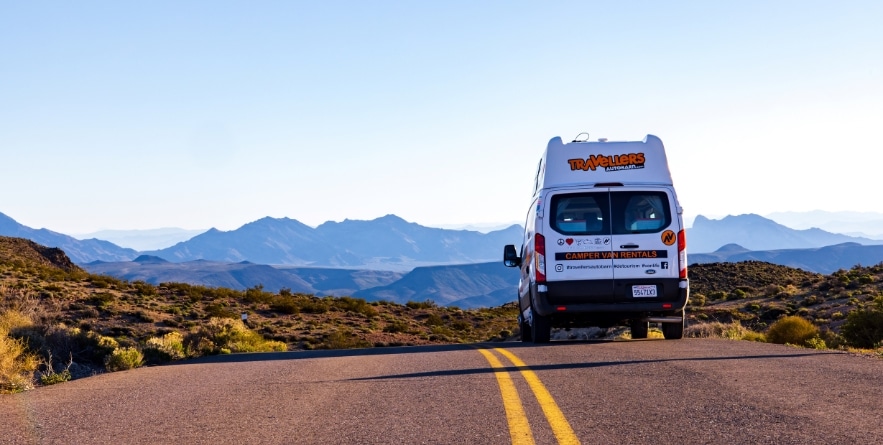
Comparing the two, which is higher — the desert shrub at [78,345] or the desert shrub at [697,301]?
the desert shrub at [78,345]

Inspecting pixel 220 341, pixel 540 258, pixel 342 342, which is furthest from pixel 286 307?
pixel 540 258

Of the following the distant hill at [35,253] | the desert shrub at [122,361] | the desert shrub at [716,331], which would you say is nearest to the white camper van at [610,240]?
the desert shrub at [716,331]

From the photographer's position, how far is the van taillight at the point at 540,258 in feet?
46.1

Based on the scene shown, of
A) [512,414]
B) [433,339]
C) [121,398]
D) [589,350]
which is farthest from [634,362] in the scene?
[433,339]

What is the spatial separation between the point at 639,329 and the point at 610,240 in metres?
4.06

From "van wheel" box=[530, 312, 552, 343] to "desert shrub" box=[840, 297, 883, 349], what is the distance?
6.07m

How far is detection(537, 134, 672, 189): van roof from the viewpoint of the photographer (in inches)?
564

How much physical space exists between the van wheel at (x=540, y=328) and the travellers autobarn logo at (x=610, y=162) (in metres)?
2.86

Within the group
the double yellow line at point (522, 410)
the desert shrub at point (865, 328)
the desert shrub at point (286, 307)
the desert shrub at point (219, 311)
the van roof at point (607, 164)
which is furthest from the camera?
the desert shrub at point (286, 307)

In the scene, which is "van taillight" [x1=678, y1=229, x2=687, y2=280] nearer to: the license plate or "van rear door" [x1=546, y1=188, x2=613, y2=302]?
the license plate

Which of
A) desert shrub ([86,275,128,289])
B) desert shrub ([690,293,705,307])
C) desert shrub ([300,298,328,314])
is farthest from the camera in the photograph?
desert shrub ([690,293,705,307])

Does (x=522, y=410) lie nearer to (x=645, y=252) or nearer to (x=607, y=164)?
(x=645, y=252)

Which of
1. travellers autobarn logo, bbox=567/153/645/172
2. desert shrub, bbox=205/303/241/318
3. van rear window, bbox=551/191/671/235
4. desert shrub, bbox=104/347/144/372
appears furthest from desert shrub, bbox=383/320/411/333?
desert shrub, bbox=104/347/144/372

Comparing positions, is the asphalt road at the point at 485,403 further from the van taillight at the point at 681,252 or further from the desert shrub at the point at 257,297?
the desert shrub at the point at 257,297
